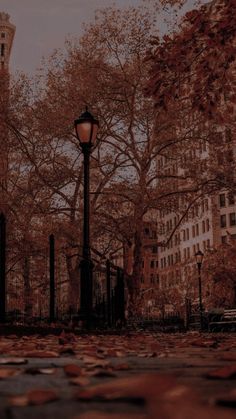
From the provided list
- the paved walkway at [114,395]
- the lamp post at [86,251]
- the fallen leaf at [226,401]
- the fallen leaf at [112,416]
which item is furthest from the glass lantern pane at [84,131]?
the fallen leaf at [112,416]

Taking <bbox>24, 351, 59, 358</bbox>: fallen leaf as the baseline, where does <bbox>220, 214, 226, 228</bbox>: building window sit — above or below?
above

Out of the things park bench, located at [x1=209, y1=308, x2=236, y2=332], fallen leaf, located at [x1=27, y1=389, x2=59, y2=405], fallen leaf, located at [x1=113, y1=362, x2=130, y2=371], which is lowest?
park bench, located at [x1=209, y1=308, x2=236, y2=332]

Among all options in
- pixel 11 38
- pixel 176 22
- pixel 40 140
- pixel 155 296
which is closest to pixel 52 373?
pixel 176 22

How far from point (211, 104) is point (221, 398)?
10766mm

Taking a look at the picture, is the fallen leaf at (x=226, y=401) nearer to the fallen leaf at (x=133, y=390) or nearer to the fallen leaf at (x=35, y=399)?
the fallen leaf at (x=133, y=390)

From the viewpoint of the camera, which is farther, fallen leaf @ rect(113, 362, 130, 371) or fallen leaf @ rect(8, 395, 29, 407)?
fallen leaf @ rect(113, 362, 130, 371)

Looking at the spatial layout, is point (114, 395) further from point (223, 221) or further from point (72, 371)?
point (223, 221)

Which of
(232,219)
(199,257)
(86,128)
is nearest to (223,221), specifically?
(232,219)

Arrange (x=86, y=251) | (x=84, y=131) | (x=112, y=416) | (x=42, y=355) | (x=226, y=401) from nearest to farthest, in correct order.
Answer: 1. (x=112, y=416)
2. (x=226, y=401)
3. (x=42, y=355)
4. (x=86, y=251)
5. (x=84, y=131)

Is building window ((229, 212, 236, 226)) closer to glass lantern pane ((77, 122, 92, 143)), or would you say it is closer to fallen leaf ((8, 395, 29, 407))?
glass lantern pane ((77, 122, 92, 143))

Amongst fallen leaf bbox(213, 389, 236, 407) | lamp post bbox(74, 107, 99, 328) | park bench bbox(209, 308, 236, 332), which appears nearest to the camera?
fallen leaf bbox(213, 389, 236, 407)

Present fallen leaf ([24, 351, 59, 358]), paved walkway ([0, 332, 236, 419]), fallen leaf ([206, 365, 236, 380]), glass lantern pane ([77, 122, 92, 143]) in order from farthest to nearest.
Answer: glass lantern pane ([77, 122, 92, 143])
fallen leaf ([24, 351, 59, 358])
fallen leaf ([206, 365, 236, 380])
paved walkway ([0, 332, 236, 419])

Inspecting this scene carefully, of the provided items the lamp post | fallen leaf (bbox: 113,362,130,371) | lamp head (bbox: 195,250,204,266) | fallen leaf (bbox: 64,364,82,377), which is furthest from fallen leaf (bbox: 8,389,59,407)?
lamp head (bbox: 195,250,204,266)

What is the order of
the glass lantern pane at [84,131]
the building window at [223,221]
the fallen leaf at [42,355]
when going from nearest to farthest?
1. the fallen leaf at [42,355]
2. the glass lantern pane at [84,131]
3. the building window at [223,221]
